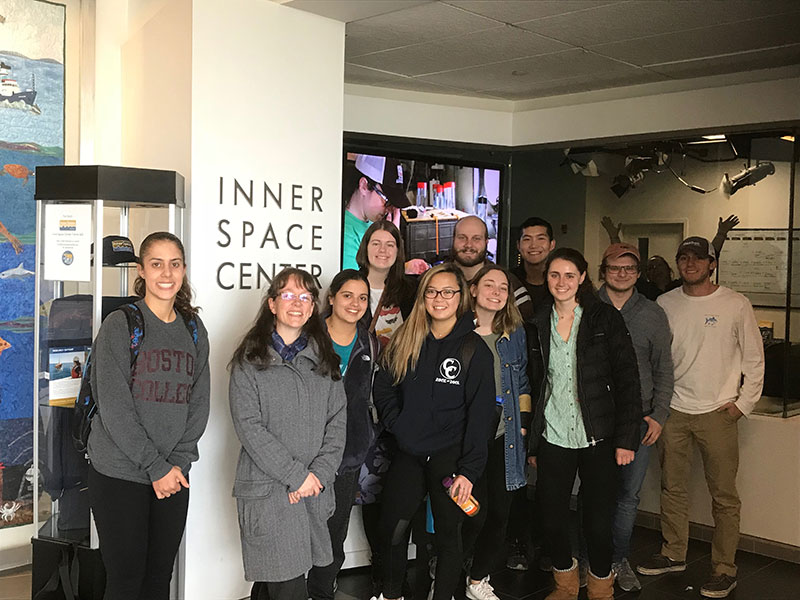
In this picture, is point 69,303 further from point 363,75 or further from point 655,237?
point 655,237

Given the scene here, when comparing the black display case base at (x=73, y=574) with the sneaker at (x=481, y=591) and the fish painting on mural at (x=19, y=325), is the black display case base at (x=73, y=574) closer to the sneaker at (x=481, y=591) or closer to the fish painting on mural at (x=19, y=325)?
the fish painting on mural at (x=19, y=325)

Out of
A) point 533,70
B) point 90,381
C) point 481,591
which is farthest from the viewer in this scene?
point 533,70

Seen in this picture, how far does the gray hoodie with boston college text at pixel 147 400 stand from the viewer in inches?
115

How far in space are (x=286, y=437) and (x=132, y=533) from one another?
0.65m

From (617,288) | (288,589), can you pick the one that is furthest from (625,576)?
Answer: (288,589)

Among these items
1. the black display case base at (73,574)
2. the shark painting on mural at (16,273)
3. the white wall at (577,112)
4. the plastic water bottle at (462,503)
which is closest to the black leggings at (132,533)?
the black display case base at (73,574)

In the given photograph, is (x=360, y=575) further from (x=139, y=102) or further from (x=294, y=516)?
(x=139, y=102)

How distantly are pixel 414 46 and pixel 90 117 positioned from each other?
6.12ft

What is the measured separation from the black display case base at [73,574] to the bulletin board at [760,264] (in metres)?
3.94

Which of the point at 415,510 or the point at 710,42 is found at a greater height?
the point at 710,42

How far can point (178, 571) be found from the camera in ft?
11.8

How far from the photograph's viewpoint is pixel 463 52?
15.4 ft

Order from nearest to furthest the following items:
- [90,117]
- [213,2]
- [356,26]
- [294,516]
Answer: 1. [294,516]
2. [213,2]
3. [356,26]
4. [90,117]

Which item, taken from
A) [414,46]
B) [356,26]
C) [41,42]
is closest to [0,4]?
[41,42]
